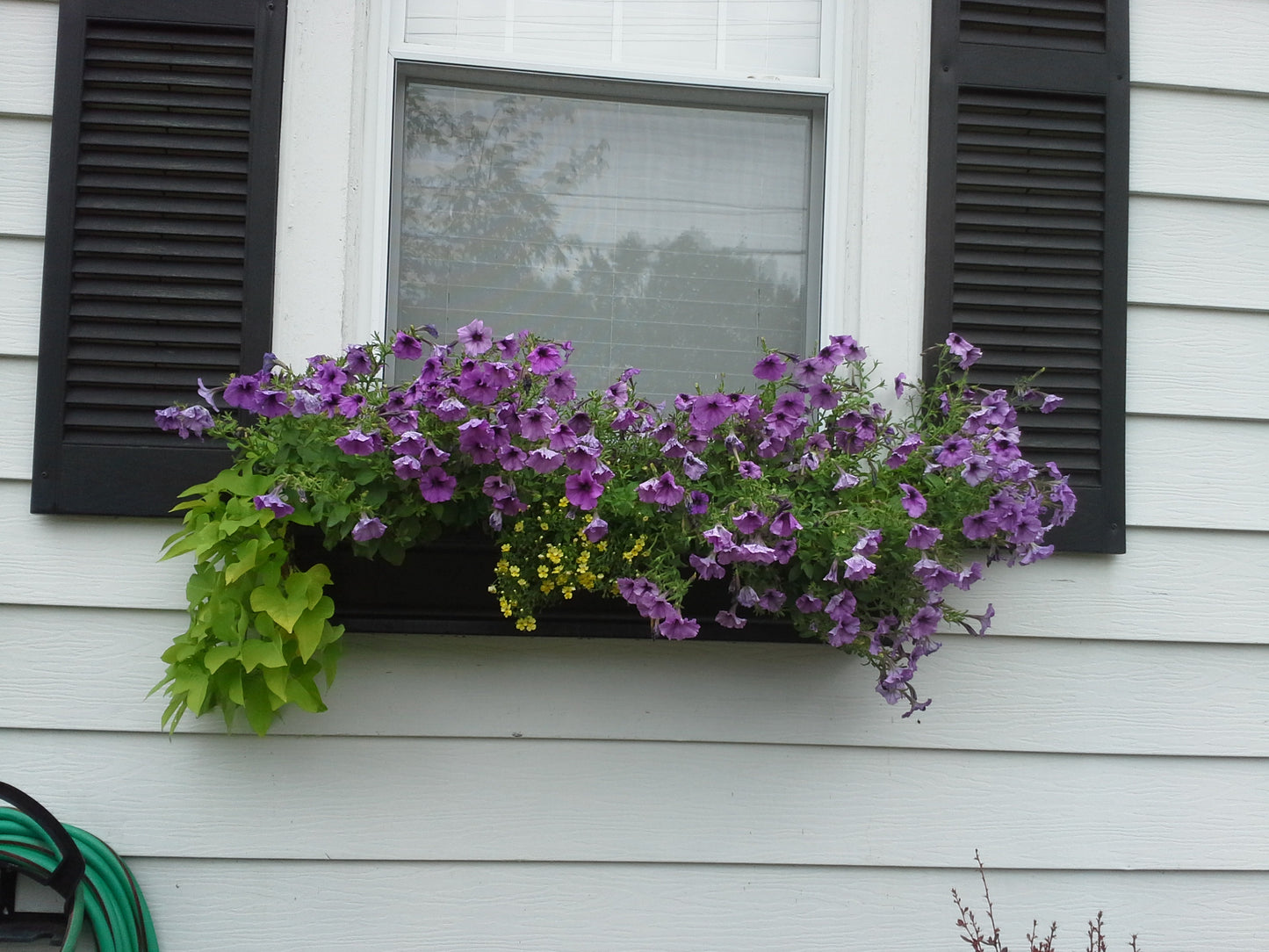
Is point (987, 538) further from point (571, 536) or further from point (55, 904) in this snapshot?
point (55, 904)

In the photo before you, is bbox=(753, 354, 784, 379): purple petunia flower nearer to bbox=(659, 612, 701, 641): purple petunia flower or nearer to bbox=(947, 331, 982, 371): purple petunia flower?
bbox=(947, 331, 982, 371): purple petunia flower

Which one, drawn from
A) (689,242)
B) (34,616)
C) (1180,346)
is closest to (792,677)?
(689,242)

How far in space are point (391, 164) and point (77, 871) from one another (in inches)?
49.0

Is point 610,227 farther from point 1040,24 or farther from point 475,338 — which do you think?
point 1040,24

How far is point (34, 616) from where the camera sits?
64.8 inches

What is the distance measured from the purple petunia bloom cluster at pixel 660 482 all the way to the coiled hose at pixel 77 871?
0.59m

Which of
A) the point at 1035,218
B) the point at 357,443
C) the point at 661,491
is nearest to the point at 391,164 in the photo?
the point at 357,443

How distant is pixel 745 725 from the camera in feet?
5.73

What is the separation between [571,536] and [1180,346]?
1.19 m

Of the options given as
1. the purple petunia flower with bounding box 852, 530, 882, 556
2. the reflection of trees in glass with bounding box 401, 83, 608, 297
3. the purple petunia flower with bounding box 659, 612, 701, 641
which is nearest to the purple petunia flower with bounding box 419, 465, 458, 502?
the purple petunia flower with bounding box 659, 612, 701, 641

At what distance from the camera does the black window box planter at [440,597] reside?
1.61 m

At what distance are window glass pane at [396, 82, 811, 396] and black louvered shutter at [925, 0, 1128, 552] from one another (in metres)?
0.28

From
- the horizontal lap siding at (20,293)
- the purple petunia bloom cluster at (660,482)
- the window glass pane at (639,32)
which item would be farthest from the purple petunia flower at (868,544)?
the horizontal lap siding at (20,293)

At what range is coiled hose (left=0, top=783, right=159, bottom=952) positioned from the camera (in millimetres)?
1505
